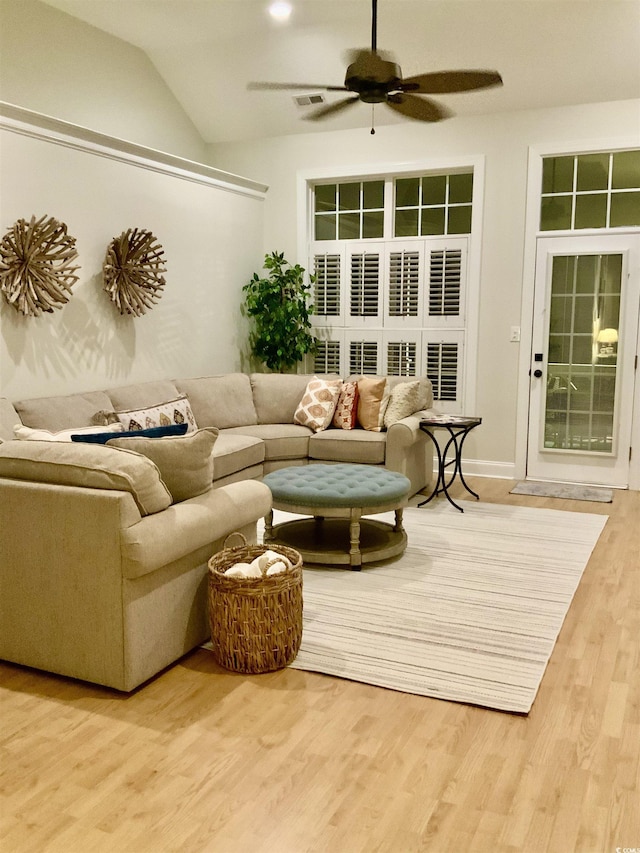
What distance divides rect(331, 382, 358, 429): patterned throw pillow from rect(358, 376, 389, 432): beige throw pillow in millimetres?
38

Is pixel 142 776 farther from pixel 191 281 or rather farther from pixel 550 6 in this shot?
pixel 550 6

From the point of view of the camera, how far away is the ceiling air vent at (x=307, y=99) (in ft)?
20.3

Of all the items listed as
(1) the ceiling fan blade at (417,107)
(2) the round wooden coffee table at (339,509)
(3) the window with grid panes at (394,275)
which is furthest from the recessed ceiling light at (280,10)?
(2) the round wooden coffee table at (339,509)

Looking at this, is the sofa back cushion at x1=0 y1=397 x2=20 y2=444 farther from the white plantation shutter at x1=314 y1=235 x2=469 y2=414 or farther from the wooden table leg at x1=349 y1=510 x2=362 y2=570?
the white plantation shutter at x1=314 y1=235 x2=469 y2=414

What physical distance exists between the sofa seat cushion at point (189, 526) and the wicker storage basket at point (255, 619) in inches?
6.2

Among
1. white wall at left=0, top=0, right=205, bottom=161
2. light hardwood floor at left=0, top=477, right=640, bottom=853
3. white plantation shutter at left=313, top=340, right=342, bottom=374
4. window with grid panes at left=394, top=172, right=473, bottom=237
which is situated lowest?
light hardwood floor at left=0, top=477, right=640, bottom=853

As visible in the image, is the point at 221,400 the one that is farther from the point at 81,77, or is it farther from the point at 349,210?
the point at 81,77

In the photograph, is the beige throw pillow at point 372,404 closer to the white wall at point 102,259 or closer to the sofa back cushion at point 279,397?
the sofa back cushion at point 279,397

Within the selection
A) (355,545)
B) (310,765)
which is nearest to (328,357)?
(355,545)

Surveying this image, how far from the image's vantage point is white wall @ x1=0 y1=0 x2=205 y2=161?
4.88 metres

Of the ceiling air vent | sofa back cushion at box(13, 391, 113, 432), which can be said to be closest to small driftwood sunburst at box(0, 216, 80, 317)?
sofa back cushion at box(13, 391, 113, 432)

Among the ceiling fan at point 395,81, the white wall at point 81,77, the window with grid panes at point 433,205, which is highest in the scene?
the white wall at point 81,77

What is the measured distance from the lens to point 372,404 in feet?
18.4

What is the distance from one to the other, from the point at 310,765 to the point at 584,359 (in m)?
4.54
